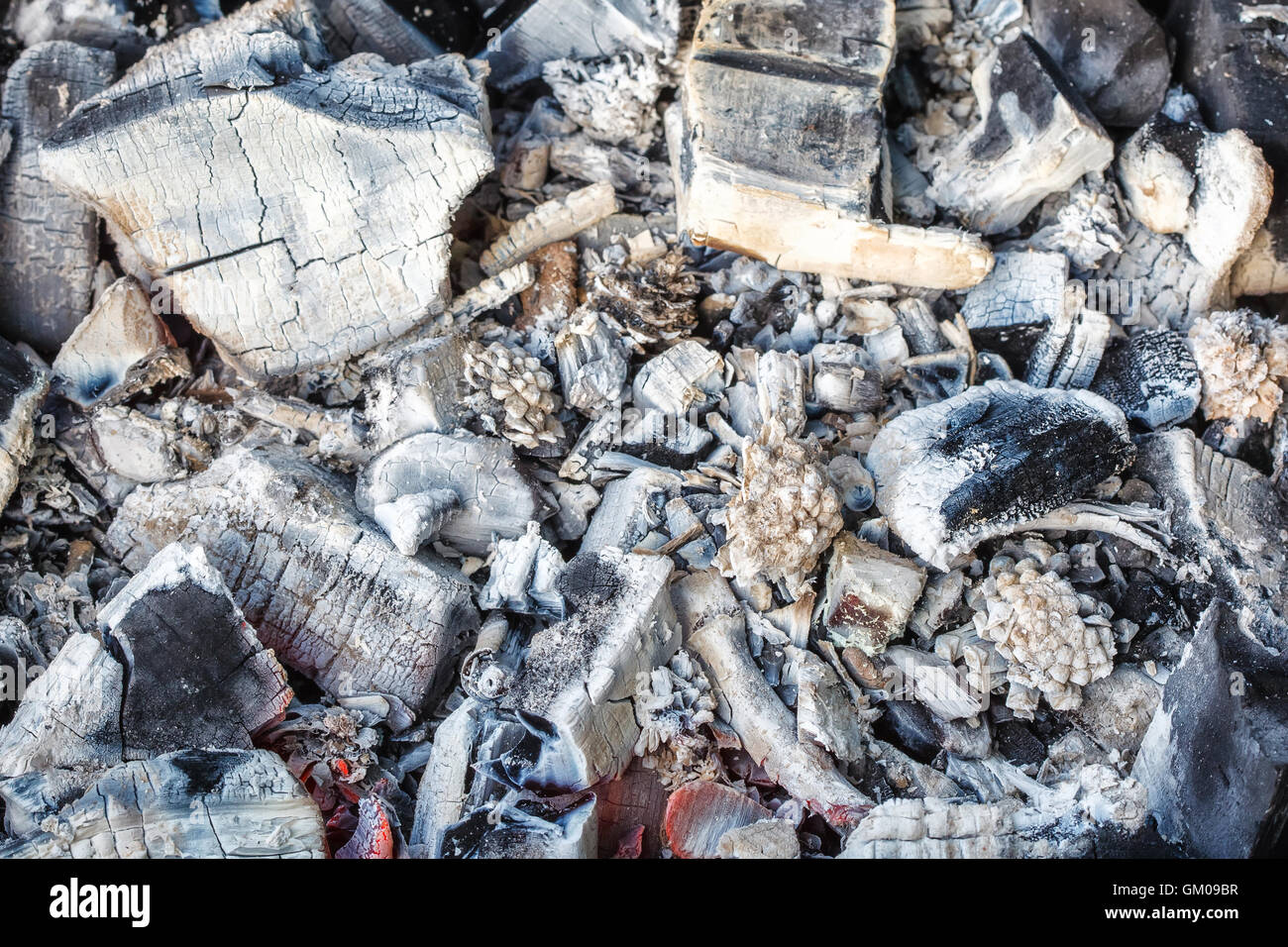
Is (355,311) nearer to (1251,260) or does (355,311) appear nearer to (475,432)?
(475,432)

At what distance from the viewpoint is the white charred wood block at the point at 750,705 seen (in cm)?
242

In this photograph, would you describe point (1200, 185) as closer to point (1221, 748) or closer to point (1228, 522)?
point (1228, 522)

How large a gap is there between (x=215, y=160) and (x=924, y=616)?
2636 mm

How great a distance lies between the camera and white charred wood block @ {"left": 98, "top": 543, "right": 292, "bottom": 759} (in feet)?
8.04

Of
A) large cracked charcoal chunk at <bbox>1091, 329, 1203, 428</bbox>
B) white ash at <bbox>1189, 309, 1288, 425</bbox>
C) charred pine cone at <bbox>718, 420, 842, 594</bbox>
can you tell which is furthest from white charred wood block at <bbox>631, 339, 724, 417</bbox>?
white ash at <bbox>1189, 309, 1288, 425</bbox>

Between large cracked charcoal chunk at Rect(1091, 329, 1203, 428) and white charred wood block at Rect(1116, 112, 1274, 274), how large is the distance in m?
0.36

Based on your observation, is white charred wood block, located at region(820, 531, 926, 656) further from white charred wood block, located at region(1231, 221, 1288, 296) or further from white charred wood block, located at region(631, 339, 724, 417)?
white charred wood block, located at region(1231, 221, 1288, 296)

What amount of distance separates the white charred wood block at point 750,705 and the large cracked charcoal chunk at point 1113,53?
7.30 feet

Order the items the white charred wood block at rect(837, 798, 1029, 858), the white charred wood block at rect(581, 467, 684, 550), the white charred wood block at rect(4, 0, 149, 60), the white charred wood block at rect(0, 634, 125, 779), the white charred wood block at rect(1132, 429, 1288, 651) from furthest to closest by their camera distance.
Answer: the white charred wood block at rect(4, 0, 149, 60), the white charred wood block at rect(581, 467, 684, 550), the white charred wood block at rect(1132, 429, 1288, 651), the white charred wood block at rect(0, 634, 125, 779), the white charred wood block at rect(837, 798, 1029, 858)

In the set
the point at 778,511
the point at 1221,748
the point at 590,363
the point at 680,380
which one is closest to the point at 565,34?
the point at 590,363

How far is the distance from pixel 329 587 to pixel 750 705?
1283mm

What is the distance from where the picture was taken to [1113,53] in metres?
3.17

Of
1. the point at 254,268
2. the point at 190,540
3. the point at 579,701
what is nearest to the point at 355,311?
the point at 254,268

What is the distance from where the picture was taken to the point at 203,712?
246 cm
